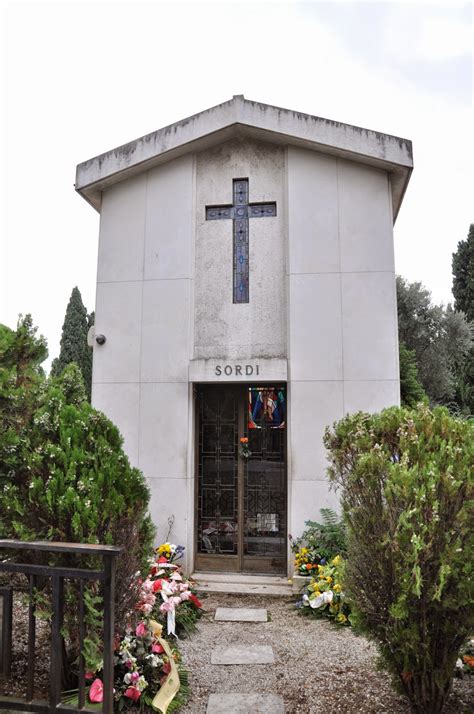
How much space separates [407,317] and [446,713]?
55.2ft

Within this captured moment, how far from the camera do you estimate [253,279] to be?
7441mm

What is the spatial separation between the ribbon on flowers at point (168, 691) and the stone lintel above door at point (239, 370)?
12.6 ft

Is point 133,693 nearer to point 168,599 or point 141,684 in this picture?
point 141,684

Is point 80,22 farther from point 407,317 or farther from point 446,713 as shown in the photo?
point 407,317

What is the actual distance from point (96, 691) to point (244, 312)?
16.7ft

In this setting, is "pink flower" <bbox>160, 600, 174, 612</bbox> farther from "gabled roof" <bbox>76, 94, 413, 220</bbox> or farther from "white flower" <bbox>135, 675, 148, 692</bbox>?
"gabled roof" <bbox>76, 94, 413, 220</bbox>

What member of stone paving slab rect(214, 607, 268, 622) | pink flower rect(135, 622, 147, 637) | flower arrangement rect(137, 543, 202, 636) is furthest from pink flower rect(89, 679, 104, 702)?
stone paving slab rect(214, 607, 268, 622)

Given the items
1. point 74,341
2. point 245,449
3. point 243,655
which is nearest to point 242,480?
point 245,449

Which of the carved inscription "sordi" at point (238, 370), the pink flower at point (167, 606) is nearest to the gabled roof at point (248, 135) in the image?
the carved inscription "sordi" at point (238, 370)

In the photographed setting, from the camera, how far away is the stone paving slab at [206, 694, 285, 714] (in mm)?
3574

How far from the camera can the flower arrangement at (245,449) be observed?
23.7 feet

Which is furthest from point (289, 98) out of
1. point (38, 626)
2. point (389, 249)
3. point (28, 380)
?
point (38, 626)

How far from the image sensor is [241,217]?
7.64 m

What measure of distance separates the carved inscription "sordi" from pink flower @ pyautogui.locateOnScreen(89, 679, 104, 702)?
4370 mm
